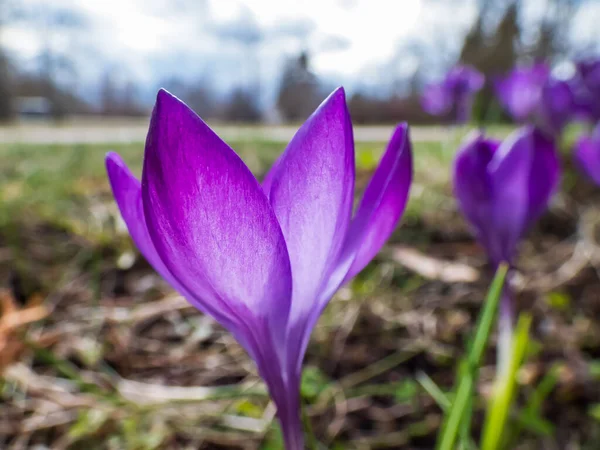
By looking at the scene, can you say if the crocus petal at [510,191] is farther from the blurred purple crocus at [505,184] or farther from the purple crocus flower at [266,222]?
the purple crocus flower at [266,222]

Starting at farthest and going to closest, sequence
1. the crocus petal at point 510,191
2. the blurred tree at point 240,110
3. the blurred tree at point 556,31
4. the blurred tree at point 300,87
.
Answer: the blurred tree at point 556,31 → the blurred tree at point 240,110 → the blurred tree at point 300,87 → the crocus petal at point 510,191

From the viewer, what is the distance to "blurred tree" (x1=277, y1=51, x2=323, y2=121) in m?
1.09

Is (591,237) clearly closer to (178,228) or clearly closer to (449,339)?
(449,339)

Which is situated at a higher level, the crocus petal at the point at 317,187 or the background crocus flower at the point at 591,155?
the crocus petal at the point at 317,187

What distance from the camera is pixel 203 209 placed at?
0.30 metres

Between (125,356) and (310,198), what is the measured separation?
29.4 inches

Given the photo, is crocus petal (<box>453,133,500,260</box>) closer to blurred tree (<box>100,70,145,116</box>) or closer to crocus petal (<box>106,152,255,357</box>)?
crocus petal (<box>106,152,255,357</box>)

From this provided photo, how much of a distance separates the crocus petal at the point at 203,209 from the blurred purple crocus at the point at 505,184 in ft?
1.20

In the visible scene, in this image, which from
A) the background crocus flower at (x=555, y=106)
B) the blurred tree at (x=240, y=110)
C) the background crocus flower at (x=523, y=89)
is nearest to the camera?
the background crocus flower at (x=555, y=106)

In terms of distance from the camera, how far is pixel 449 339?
1.02 metres

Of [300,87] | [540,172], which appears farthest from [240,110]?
[540,172]

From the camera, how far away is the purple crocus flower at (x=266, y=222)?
292 millimetres

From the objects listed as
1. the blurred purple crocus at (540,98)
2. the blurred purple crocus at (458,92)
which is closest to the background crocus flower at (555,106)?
the blurred purple crocus at (540,98)

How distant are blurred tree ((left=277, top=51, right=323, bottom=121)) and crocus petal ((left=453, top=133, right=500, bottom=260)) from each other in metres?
0.31
